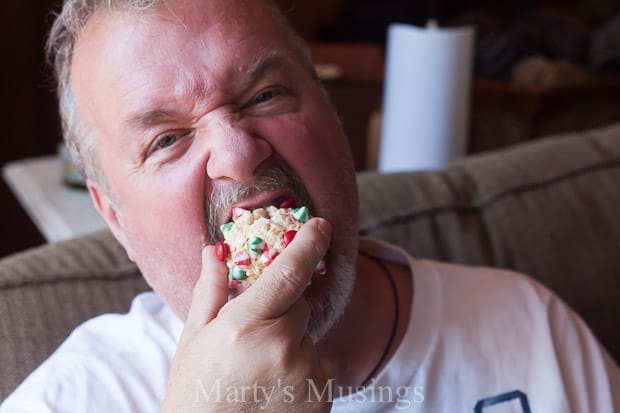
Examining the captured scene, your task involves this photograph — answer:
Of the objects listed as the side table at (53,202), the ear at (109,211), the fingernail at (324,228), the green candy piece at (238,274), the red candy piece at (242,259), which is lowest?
the side table at (53,202)

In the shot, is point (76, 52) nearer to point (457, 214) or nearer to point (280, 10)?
point (280, 10)

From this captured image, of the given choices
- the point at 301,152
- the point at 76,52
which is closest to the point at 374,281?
the point at 301,152

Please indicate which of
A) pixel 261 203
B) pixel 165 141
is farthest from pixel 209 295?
pixel 165 141

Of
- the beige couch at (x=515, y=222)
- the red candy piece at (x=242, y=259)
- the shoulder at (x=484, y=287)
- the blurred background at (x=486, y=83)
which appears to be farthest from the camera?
the blurred background at (x=486, y=83)

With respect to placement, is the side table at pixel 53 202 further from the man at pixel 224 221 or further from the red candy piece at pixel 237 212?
the red candy piece at pixel 237 212

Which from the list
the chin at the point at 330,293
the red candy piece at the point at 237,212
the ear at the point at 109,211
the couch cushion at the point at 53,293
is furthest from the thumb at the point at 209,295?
the couch cushion at the point at 53,293

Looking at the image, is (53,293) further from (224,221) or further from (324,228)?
(324,228)
